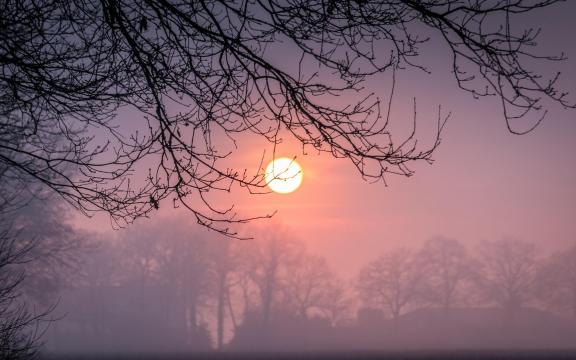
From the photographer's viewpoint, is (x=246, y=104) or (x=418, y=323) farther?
(x=418, y=323)

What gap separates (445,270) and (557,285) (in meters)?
12.6

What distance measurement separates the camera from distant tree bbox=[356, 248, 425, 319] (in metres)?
63.7

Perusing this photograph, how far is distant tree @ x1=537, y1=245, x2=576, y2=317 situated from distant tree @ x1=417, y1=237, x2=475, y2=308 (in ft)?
25.7

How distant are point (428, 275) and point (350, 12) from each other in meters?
64.2

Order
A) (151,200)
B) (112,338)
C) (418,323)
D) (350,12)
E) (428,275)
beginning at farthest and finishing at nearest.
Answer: (428,275) < (418,323) < (112,338) < (151,200) < (350,12)

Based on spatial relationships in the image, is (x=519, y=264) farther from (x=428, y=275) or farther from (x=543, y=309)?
(x=428, y=275)

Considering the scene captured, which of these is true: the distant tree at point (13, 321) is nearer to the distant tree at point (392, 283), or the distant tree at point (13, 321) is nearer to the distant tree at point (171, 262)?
the distant tree at point (171, 262)

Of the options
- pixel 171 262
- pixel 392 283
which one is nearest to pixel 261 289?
pixel 171 262

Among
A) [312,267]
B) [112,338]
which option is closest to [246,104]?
[112,338]

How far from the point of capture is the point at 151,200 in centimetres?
550

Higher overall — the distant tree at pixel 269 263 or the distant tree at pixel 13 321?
the distant tree at pixel 269 263

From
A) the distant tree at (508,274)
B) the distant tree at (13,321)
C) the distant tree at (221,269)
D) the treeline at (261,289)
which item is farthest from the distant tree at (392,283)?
the distant tree at (13,321)

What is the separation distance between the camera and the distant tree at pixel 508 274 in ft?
204

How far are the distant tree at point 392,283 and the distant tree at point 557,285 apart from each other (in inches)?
531
